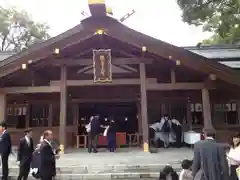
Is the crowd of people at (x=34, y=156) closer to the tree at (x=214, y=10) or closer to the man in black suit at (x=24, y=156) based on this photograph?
the man in black suit at (x=24, y=156)

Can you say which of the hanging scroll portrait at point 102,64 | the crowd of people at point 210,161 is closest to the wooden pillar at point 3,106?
the hanging scroll portrait at point 102,64

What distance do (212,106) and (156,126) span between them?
3.31 metres

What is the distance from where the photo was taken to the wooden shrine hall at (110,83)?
10.0 m

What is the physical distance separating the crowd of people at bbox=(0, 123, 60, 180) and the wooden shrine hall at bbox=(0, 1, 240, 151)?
3.19 meters

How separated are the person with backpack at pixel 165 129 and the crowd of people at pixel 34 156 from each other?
19.8 ft

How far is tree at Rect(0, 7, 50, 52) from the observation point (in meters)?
32.7

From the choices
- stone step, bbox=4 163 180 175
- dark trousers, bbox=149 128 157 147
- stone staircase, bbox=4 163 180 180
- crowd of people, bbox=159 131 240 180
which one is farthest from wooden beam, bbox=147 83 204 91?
crowd of people, bbox=159 131 240 180

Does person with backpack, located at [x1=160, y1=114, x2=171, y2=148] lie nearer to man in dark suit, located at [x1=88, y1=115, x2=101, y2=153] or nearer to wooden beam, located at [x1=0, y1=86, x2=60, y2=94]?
man in dark suit, located at [x1=88, y1=115, x2=101, y2=153]

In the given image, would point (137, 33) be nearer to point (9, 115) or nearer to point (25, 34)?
point (9, 115)

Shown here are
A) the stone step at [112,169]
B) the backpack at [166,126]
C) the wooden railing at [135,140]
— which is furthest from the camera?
the wooden railing at [135,140]

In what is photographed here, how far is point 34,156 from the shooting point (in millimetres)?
6285

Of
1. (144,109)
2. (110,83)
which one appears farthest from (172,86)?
(110,83)

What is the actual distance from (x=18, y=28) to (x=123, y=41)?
29.0m

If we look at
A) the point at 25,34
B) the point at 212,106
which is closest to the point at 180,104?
the point at 212,106
